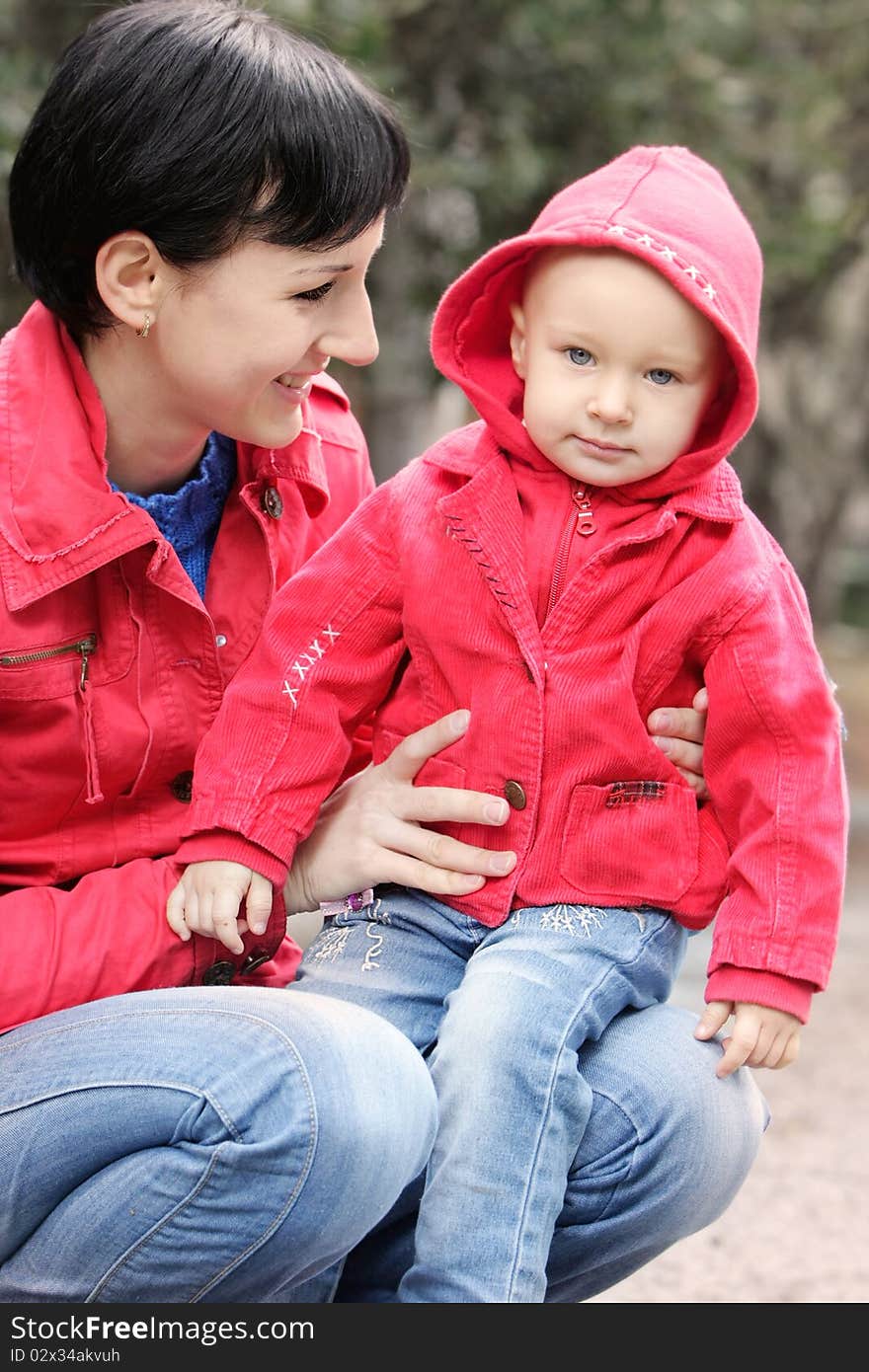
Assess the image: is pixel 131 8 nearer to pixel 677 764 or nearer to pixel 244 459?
pixel 244 459

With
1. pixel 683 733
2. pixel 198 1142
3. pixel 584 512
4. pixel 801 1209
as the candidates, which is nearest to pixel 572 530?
pixel 584 512

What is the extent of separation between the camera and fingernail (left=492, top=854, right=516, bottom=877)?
1.98 metres

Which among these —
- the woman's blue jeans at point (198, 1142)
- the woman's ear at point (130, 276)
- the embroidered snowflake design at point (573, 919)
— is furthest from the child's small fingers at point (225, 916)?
the woman's ear at point (130, 276)

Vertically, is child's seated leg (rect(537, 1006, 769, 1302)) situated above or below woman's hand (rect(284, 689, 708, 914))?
below

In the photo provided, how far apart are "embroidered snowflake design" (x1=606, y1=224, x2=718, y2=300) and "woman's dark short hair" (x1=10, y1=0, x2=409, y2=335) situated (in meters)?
0.31

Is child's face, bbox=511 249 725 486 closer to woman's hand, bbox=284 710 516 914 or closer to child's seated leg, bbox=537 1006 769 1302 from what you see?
woman's hand, bbox=284 710 516 914

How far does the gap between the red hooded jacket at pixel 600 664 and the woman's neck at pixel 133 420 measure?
240 mm

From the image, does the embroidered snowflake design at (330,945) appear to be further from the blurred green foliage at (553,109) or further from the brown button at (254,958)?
the blurred green foliage at (553,109)

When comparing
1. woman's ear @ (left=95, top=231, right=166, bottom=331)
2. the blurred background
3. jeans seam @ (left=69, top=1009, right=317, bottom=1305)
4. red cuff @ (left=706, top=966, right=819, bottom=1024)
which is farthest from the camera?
the blurred background

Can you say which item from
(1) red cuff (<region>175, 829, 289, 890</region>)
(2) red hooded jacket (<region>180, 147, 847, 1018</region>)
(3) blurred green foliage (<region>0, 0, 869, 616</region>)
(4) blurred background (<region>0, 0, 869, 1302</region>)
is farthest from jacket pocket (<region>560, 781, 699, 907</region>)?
(3) blurred green foliage (<region>0, 0, 869, 616</region>)

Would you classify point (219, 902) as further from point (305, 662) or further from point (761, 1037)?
point (761, 1037)

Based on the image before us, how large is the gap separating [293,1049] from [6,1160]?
0.31 meters

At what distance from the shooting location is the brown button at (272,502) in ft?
7.02

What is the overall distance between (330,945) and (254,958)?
10 cm
